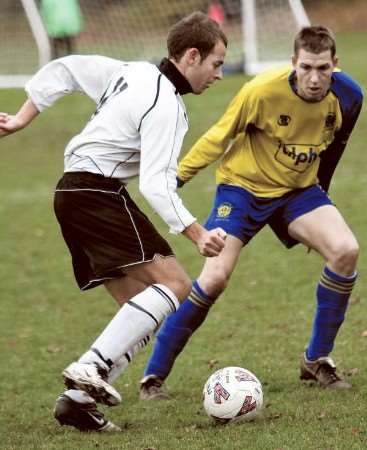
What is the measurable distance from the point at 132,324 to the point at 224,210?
128 centimetres

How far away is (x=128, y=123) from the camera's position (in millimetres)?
4676

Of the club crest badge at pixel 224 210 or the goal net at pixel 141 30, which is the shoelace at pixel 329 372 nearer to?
the club crest badge at pixel 224 210

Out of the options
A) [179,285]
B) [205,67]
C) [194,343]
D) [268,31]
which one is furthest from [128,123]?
[268,31]

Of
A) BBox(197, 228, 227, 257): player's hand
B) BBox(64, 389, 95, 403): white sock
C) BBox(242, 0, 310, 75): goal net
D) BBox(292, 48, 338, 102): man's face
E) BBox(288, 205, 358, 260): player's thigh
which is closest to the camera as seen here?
BBox(197, 228, 227, 257): player's hand

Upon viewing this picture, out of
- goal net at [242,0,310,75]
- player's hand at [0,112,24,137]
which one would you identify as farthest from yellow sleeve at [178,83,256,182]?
goal net at [242,0,310,75]

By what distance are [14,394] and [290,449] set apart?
6.79ft

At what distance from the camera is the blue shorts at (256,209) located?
5695 millimetres

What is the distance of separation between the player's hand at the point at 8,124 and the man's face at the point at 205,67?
87 centimetres

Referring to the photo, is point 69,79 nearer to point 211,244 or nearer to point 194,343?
point 211,244

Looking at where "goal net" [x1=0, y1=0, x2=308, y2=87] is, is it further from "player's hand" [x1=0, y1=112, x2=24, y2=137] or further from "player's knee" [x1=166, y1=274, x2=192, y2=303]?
"player's knee" [x1=166, y1=274, x2=192, y2=303]

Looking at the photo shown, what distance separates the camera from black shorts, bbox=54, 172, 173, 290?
4.73m

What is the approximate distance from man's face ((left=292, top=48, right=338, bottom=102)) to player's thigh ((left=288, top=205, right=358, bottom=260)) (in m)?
0.65

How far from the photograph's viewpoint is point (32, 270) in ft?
30.7

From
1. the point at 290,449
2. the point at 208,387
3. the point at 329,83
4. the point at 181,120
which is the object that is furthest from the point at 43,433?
the point at 329,83
